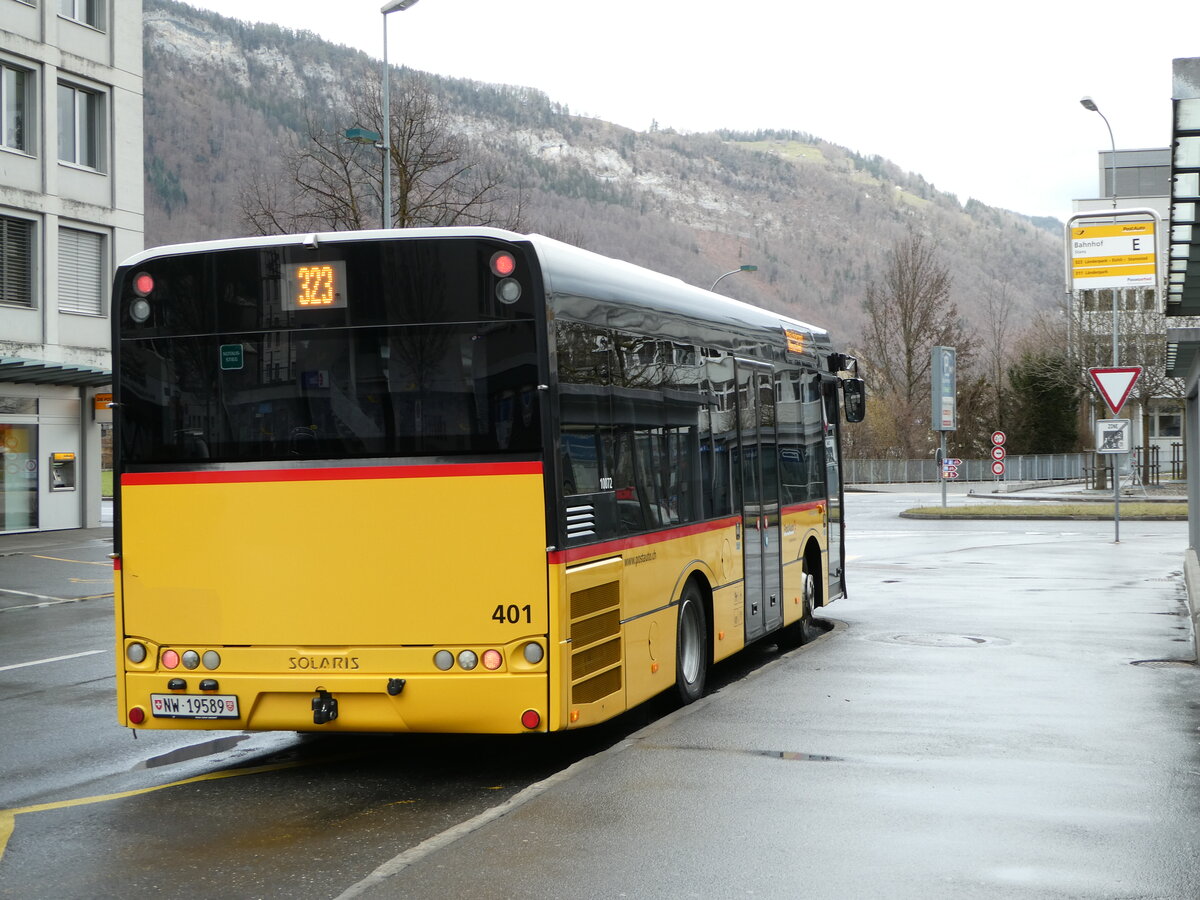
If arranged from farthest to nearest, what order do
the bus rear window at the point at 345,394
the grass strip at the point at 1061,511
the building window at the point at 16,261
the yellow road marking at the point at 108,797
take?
the grass strip at the point at 1061,511 → the building window at the point at 16,261 → the bus rear window at the point at 345,394 → the yellow road marking at the point at 108,797

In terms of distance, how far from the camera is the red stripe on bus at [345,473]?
24.7 feet

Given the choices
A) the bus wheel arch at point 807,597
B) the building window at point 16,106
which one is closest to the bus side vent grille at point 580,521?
the bus wheel arch at point 807,597

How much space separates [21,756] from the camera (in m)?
8.81

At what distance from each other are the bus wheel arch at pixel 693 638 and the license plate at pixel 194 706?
3088 millimetres

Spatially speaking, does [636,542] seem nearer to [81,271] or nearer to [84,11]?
[81,271]

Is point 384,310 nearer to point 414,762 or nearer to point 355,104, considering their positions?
point 414,762

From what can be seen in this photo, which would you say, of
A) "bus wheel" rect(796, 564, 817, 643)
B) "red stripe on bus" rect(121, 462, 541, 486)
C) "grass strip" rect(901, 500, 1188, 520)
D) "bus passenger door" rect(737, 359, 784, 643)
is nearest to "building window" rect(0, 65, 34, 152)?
"bus wheel" rect(796, 564, 817, 643)

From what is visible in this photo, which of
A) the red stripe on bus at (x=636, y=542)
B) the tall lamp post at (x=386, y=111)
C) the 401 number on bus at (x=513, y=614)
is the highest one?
the tall lamp post at (x=386, y=111)

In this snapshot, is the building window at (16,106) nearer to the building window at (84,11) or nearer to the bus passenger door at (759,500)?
the building window at (84,11)

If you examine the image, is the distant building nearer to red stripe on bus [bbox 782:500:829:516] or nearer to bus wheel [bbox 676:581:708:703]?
red stripe on bus [bbox 782:500:829:516]

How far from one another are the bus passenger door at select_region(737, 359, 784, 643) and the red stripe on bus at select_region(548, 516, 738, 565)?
58cm

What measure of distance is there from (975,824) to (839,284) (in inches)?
6373

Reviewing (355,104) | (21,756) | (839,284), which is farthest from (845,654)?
(839,284)

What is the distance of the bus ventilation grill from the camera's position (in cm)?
771
